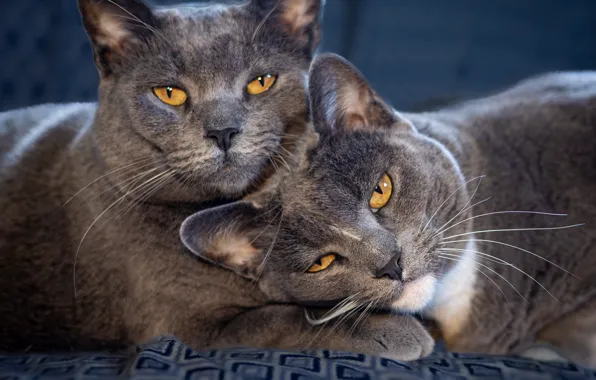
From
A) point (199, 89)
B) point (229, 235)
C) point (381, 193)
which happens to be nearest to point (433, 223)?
point (381, 193)

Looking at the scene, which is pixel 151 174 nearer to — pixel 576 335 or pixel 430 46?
pixel 576 335

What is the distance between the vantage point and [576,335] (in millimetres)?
1265

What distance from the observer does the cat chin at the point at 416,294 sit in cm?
110

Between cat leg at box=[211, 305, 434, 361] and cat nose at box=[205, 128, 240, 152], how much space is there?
1.18ft

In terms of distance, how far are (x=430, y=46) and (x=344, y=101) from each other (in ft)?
2.86

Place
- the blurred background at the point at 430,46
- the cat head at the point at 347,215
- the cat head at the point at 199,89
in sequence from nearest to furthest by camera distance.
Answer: the cat head at the point at 347,215
the cat head at the point at 199,89
the blurred background at the point at 430,46

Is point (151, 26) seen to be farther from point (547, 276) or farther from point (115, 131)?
point (547, 276)

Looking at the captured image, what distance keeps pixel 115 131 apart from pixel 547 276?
1.00 meters

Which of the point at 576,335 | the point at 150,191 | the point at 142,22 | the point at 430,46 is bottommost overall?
the point at 576,335

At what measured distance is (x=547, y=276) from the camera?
1.27 meters

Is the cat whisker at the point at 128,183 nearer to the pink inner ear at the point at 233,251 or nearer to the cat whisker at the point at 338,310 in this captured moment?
the pink inner ear at the point at 233,251

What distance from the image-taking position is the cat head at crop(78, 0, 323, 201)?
3.98 ft

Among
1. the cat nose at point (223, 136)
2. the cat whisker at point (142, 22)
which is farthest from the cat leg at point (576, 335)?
the cat whisker at point (142, 22)

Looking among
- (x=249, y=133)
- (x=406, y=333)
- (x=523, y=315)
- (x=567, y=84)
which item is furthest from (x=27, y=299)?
(x=567, y=84)
